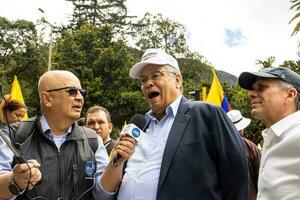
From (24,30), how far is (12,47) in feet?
7.39

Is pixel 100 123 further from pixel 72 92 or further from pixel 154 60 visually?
pixel 154 60

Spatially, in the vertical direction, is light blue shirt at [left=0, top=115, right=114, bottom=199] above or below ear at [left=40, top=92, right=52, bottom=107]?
below

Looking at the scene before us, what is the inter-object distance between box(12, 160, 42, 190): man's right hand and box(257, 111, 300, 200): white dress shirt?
152 cm

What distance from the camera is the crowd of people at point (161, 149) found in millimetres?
2783

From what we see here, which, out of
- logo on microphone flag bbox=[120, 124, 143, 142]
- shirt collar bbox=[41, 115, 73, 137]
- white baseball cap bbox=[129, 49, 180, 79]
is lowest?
shirt collar bbox=[41, 115, 73, 137]

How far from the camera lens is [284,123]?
9.81 feet

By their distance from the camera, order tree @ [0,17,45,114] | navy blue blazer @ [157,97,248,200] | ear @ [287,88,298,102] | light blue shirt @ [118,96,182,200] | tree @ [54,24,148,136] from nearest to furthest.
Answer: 1. navy blue blazer @ [157,97,248,200]
2. light blue shirt @ [118,96,182,200]
3. ear @ [287,88,298,102]
4. tree @ [54,24,148,136]
5. tree @ [0,17,45,114]

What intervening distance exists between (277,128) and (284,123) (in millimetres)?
64

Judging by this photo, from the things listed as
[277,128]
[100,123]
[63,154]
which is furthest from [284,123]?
[100,123]

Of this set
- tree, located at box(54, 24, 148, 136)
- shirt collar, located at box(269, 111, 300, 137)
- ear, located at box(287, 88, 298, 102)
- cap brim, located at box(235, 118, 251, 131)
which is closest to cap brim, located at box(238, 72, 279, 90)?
ear, located at box(287, 88, 298, 102)

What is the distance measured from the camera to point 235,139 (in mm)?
2965

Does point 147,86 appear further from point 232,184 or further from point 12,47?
point 12,47

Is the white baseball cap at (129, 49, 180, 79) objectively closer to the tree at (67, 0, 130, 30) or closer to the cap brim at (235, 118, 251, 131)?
the cap brim at (235, 118, 251, 131)

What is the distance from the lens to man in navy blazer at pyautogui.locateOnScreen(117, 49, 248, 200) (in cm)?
281
